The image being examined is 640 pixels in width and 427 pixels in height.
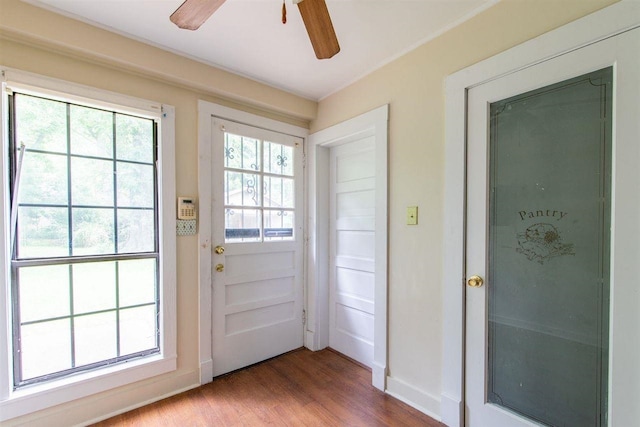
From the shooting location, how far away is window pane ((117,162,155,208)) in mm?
1884

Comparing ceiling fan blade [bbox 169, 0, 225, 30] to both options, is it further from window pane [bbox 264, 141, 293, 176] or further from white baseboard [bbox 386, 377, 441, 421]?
white baseboard [bbox 386, 377, 441, 421]

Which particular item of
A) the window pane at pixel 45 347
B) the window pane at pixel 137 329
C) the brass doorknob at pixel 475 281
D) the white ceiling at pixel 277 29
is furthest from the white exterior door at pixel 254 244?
the brass doorknob at pixel 475 281

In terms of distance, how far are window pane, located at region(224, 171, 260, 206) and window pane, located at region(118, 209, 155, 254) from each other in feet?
1.86

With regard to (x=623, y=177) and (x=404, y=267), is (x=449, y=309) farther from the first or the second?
(x=623, y=177)

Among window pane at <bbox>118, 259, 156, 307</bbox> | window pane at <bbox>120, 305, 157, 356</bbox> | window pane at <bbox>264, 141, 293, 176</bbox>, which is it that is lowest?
window pane at <bbox>120, 305, 157, 356</bbox>

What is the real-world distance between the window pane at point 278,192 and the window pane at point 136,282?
1.04m

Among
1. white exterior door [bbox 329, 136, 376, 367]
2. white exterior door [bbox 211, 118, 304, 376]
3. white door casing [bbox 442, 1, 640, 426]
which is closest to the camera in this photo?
white door casing [bbox 442, 1, 640, 426]

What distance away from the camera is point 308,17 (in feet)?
3.99

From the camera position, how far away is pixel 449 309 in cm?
168

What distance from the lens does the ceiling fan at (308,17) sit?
3.81 ft

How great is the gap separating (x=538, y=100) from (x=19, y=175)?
9.25 feet

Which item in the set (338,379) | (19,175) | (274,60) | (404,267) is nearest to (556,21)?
(404,267)

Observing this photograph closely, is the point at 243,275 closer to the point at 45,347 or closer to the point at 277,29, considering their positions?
the point at 45,347

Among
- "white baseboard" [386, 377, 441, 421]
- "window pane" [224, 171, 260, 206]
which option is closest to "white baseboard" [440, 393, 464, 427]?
"white baseboard" [386, 377, 441, 421]
